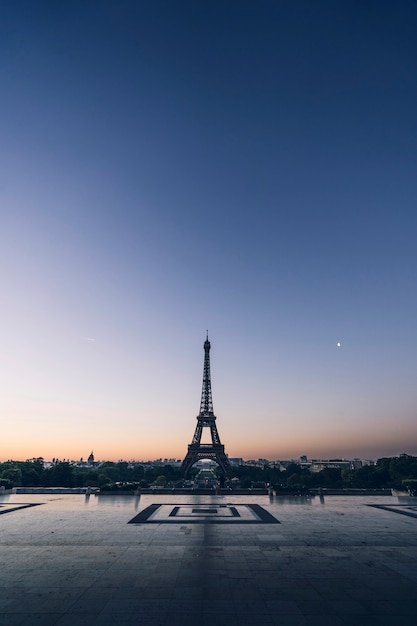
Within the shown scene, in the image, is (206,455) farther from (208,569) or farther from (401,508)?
(208,569)

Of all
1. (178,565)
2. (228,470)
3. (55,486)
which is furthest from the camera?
(228,470)

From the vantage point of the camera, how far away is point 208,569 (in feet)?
64.3

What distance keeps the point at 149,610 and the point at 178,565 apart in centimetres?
617

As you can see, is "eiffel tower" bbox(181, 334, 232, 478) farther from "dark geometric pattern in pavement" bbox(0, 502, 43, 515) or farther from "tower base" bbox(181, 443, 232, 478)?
"dark geometric pattern in pavement" bbox(0, 502, 43, 515)

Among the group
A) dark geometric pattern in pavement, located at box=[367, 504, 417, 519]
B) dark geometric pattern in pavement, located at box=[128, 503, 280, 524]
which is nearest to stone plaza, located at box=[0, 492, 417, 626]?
dark geometric pattern in pavement, located at box=[128, 503, 280, 524]

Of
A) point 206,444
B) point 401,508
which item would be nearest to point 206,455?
point 206,444

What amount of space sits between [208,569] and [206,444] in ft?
259

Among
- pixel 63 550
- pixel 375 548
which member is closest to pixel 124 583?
pixel 63 550

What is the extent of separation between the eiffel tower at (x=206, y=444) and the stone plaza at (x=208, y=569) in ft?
178

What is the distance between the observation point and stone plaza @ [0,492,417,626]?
1444 centimetres

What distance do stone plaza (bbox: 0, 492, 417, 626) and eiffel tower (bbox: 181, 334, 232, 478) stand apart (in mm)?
54269

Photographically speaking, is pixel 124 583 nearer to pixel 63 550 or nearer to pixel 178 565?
pixel 178 565

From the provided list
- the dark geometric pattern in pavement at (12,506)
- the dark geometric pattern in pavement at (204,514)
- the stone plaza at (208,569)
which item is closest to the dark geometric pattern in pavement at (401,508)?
the stone plaza at (208,569)

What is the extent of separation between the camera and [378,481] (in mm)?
74938
